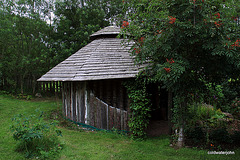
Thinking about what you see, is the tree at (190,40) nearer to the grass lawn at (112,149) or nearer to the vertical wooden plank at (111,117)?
the grass lawn at (112,149)

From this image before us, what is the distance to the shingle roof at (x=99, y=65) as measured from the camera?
21.5ft

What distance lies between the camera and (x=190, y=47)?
4.35m

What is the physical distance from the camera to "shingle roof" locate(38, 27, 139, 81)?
6559mm

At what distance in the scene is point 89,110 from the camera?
7270mm

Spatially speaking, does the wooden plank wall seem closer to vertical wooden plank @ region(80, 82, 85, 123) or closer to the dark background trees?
vertical wooden plank @ region(80, 82, 85, 123)

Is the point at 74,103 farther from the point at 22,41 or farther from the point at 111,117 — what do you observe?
the point at 22,41

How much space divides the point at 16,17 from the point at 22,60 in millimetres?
3352

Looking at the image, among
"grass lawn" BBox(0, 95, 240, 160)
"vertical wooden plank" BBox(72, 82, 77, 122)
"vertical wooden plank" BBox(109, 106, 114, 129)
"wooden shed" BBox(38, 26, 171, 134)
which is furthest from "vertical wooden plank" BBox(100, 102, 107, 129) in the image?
"vertical wooden plank" BBox(72, 82, 77, 122)

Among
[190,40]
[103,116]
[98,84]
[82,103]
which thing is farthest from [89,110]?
[190,40]

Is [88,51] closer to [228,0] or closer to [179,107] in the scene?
[179,107]

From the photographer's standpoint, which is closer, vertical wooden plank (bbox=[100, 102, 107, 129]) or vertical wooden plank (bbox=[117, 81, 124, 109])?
vertical wooden plank (bbox=[100, 102, 107, 129])

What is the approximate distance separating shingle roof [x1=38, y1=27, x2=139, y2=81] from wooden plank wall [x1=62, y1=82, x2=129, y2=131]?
0.72 metres

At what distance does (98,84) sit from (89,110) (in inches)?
45.4

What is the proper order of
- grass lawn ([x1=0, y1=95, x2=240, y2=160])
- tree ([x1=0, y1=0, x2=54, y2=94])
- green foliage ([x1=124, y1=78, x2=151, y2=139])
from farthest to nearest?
tree ([x1=0, y1=0, x2=54, y2=94]), green foliage ([x1=124, y1=78, x2=151, y2=139]), grass lawn ([x1=0, y1=95, x2=240, y2=160])
